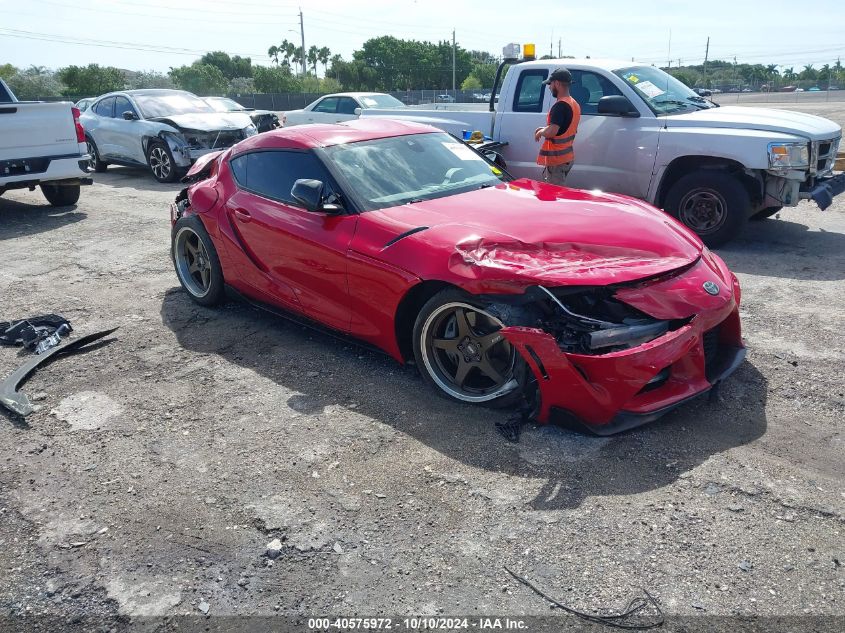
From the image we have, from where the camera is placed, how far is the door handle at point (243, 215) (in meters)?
5.01

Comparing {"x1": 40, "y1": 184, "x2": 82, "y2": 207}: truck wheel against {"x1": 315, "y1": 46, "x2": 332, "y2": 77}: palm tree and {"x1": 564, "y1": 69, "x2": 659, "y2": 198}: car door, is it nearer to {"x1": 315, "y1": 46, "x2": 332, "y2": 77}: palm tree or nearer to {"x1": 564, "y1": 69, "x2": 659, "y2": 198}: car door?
{"x1": 564, "y1": 69, "x2": 659, "y2": 198}: car door

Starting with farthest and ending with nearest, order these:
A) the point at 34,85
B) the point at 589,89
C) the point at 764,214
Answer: the point at 34,85 < the point at 764,214 < the point at 589,89

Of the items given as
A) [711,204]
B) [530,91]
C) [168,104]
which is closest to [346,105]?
[168,104]

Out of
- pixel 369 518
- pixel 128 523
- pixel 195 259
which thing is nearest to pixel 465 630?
pixel 369 518

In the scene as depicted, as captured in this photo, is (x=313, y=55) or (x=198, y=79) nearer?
(x=198, y=79)

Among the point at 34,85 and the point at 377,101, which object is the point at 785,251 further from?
the point at 34,85

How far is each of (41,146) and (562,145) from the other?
7.08 m

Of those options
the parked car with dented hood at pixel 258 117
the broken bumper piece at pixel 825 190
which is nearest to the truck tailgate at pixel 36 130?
the parked car with dented hood at pixel 258 117

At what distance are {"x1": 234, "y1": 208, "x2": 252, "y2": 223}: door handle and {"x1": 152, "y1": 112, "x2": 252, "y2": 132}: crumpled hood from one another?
8.23m

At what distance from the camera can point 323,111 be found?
1555 centimetres

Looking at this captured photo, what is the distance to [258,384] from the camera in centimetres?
440

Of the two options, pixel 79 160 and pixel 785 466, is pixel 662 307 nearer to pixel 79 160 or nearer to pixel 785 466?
pixel 785 466

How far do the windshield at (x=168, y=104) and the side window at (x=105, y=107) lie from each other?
2.26ft

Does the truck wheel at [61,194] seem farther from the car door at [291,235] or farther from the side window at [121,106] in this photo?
the car door at [291,235]
